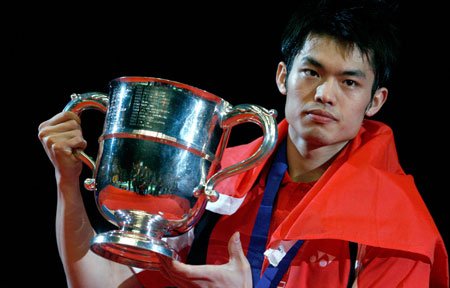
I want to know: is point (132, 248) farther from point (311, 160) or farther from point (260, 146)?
point (311, 160)

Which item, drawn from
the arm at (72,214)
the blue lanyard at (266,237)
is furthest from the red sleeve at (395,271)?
the arm at (72,214)

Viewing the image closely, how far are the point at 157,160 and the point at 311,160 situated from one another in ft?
2.34

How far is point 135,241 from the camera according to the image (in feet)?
3.82

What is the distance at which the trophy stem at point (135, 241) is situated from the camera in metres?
1.17

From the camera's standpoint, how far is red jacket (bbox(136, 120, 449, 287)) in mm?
1343

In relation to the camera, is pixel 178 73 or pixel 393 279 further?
pixel 178 73

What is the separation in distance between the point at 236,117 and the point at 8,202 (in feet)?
4.62

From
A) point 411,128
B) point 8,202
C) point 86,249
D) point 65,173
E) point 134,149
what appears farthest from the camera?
point 8,202

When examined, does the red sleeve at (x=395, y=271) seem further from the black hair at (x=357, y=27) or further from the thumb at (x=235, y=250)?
the black hair at (x=357, y=27)

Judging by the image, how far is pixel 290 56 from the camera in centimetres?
177

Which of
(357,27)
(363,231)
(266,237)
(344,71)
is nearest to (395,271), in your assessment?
(363,231)

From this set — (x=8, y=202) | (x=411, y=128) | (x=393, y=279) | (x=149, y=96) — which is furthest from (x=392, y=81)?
(x=8, y=202)

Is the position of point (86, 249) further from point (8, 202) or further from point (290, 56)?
point (290, 56)

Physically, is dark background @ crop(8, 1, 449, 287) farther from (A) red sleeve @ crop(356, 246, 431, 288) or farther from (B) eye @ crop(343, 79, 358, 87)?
(A) red sleeve @ crop(356, 246, 431, 288)
